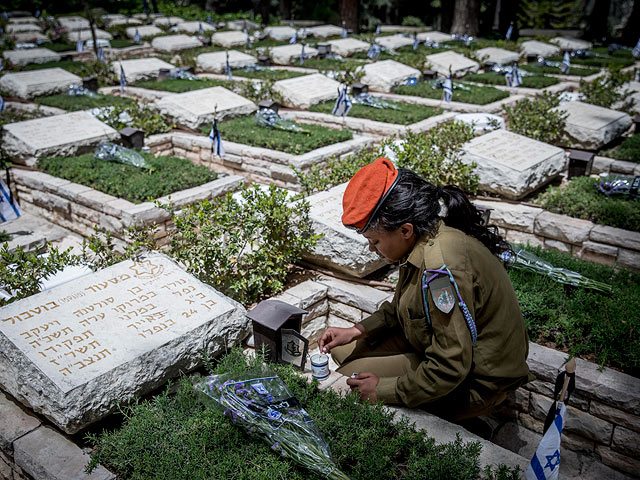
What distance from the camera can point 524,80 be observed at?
11.7 metres

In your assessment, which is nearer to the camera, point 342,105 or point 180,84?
point 342,105

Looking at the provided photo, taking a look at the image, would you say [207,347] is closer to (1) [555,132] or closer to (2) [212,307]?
(2) [212,307]

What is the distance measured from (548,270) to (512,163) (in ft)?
6.59

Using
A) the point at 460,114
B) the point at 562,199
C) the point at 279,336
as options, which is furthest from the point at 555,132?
the point at 279,336

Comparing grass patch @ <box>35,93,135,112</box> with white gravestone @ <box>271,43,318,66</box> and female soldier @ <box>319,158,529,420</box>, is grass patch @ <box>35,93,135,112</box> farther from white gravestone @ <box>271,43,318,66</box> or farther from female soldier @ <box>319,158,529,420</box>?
female soldier @ <box>319,158,529,420</box>

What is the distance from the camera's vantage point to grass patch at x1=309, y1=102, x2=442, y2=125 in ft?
28.0

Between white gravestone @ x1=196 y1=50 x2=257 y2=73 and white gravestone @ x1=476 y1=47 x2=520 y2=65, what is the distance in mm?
6512

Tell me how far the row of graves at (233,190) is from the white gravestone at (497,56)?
12 cm

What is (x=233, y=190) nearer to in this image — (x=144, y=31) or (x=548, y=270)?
(x=548, y=270)

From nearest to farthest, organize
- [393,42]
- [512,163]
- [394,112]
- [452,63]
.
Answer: [512,163] → [394,112] → [452,63] → [393,42]

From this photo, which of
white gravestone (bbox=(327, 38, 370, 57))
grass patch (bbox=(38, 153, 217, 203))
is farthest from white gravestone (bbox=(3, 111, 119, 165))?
white gravestone (bbox=(327, 38, 370, 57))

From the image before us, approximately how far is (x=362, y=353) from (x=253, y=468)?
1.02 metres

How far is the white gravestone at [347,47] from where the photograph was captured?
635 inches

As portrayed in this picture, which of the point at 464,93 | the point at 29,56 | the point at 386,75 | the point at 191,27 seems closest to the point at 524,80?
the point at 464,93
